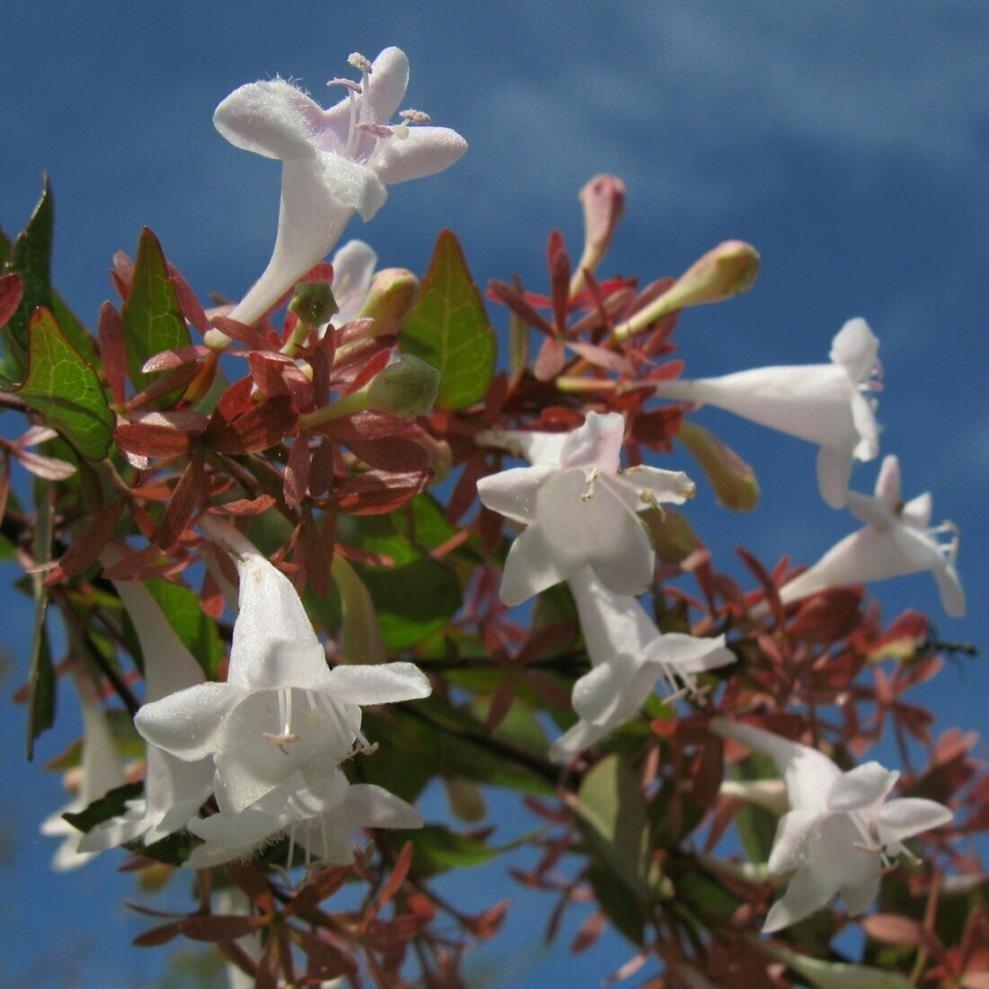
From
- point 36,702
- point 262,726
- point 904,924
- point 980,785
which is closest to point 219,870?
point 36,702

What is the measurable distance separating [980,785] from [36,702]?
1.62m

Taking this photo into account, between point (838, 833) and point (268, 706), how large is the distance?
0.69 metres

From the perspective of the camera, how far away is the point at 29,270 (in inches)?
46.4

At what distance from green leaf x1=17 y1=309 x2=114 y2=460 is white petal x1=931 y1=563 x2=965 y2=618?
1105mm

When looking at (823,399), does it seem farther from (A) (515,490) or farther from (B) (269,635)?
(B) (269,635)

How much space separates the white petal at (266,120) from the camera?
39.4 inches

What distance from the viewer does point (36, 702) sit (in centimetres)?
120

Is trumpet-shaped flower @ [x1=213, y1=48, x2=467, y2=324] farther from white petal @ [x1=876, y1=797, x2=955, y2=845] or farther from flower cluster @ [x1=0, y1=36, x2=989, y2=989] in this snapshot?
white petal @ [x1=876, y1=797, x2=955, y2=845]

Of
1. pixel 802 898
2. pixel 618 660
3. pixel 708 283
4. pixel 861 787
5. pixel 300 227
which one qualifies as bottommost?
pixel 802 898

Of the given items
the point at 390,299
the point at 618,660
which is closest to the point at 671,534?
the point at 618,660

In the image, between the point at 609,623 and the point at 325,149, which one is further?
the point at 609,623

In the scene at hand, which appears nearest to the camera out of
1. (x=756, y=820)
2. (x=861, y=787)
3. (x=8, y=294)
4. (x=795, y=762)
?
(x=8, y=294)

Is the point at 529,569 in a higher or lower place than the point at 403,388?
lower

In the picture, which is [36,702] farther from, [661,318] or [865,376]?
[865,376]
